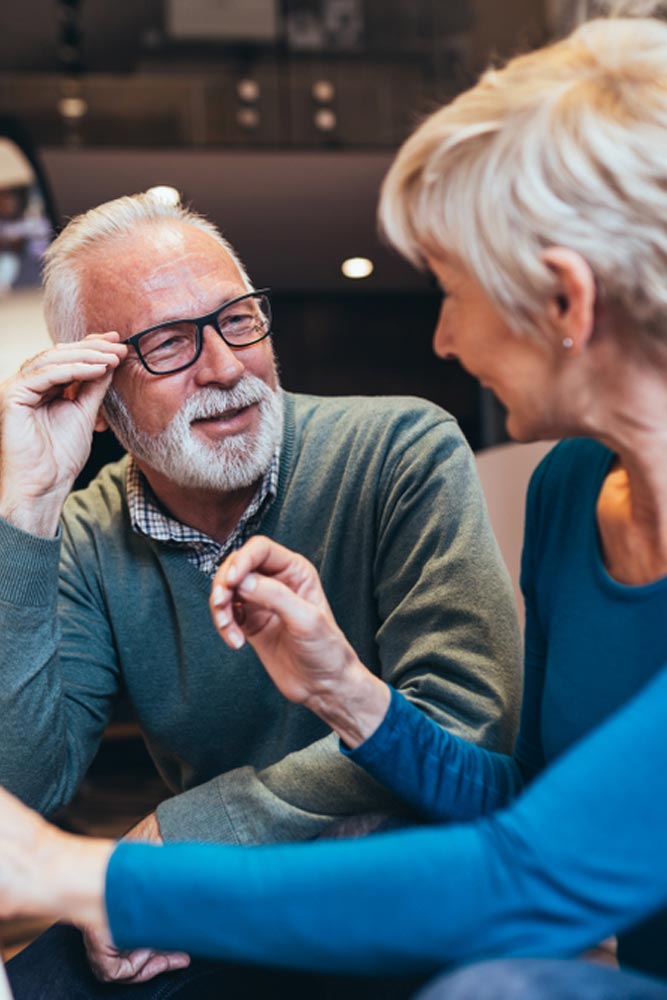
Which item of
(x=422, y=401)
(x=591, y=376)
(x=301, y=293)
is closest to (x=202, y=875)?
(x=591, y=376)

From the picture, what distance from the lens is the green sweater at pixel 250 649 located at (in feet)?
3.96

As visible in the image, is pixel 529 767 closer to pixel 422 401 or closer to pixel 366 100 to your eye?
pixel 422 401

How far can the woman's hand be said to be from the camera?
0.95 meters

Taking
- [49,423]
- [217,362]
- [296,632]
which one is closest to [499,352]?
[296,632]

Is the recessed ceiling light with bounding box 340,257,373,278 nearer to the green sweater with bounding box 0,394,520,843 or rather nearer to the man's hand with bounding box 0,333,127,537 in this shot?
the green sweater with bounding box 0,394,520,843

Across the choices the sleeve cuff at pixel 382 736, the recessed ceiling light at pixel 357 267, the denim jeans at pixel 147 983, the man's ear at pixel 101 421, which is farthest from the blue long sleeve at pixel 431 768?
the recessed ceiling light at pixel 357 267

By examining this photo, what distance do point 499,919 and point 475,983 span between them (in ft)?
0.15

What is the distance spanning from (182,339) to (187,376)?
0.04 meters

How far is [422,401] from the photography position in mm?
1418

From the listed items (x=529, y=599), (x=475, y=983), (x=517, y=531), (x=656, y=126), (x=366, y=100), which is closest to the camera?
(x=475, y=983)

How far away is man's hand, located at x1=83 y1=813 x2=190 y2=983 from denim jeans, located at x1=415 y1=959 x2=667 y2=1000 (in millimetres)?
564

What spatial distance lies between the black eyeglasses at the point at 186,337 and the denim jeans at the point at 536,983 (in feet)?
2.68

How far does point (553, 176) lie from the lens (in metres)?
0.82

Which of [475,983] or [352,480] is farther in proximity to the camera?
[352,480]
